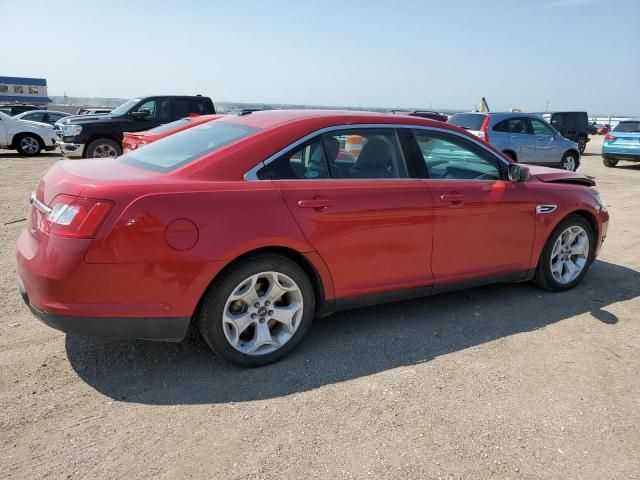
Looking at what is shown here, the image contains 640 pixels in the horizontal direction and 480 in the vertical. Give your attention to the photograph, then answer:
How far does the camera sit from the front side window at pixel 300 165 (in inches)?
126

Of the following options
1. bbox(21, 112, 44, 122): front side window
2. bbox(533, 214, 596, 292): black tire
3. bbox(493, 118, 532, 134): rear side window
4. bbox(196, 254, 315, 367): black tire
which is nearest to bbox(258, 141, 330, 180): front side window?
bbox(196, 254, 315, 367): black tire

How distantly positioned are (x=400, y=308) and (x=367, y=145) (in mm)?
1422

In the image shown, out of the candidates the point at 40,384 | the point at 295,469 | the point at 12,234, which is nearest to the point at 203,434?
the point at 295,469

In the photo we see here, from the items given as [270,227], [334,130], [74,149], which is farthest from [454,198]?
[74,149]

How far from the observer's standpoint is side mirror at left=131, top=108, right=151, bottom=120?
41.3 ft

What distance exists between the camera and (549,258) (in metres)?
4.57

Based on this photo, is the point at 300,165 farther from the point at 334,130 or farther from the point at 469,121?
the point at 469,121

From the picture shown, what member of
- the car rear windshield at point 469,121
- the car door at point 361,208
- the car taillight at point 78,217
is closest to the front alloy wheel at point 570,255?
the car door at point 361,208

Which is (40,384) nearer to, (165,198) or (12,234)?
(165,198)

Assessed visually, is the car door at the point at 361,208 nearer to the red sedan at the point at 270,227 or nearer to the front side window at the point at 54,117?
the red sedan at the point at 270,227

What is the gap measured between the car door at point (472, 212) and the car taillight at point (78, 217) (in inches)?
88.3

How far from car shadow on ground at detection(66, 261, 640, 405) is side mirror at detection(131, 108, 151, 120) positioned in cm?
1017

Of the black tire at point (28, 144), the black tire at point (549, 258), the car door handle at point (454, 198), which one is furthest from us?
the black tire at point (28, 144)

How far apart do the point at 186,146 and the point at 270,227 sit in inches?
37.9
